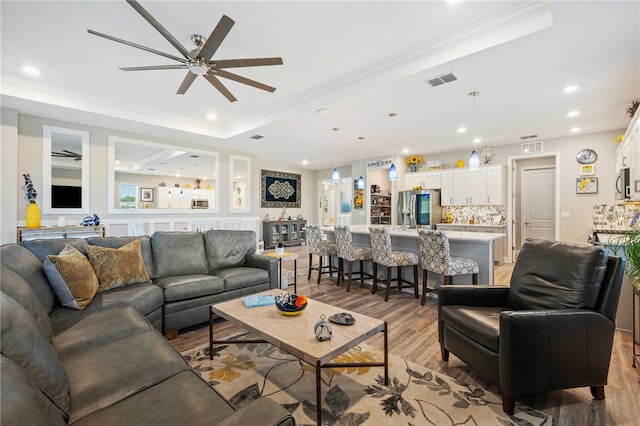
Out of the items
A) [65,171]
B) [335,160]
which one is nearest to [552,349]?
[65,171]

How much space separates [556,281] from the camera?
6.60 feet

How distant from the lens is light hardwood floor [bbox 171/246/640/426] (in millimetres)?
1771

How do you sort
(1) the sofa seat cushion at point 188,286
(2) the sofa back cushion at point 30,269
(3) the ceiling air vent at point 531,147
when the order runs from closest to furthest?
1. (2) the sofa back cushion at point 30,269
2. (1) the sofa seat cushion at point 188,286
3. (3) the ceiling air vent at point 531,147

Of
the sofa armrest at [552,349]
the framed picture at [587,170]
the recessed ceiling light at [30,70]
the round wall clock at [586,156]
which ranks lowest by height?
the sofa armrest at [552,349]

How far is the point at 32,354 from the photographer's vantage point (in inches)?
43.6

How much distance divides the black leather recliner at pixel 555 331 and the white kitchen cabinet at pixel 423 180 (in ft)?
17.0

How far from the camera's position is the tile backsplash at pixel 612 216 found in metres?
5.04

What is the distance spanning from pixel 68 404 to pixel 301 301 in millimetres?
1362

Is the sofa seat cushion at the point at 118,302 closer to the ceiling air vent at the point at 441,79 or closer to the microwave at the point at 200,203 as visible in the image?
the ceiling air vent at the point at 441,79

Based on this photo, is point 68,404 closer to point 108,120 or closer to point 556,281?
point 556,281

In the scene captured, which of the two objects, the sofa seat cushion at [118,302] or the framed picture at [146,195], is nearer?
the sofa seat cushion at [118,302]

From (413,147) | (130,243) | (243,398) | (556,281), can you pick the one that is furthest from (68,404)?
(413,147)

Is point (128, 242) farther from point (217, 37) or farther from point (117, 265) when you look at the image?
point (217, 37)

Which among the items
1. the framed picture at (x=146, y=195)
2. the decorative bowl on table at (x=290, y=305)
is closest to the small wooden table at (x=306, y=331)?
the decorative bowl on table at (x=290, y=305)
